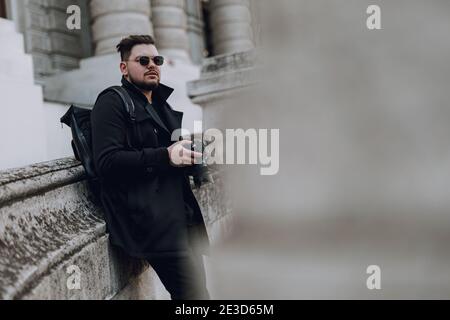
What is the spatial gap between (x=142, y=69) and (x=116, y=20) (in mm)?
5691

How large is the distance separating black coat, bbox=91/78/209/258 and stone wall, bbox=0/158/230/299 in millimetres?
152

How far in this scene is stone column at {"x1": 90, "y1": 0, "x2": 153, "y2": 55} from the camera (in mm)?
7445

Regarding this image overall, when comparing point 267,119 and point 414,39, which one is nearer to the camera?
point 414,39

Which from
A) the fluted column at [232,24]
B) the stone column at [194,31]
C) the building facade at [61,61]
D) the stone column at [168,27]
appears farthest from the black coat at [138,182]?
the fluted column at [232,24]

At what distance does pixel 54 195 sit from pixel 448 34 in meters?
3.15

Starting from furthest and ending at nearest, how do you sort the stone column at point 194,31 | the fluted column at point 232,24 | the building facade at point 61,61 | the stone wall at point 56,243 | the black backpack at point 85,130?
the fluted column at point 232,24
the stone column at point 194,31
the building facade at point 61,61
the black backpack at point 85,130
the stone wall at point 56,243

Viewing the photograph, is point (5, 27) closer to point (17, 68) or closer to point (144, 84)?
point (17, 68)

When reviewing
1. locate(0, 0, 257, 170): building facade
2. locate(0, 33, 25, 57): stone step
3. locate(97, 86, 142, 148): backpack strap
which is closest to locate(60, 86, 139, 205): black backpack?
locate(97, 86, 142, 148): backpack strap

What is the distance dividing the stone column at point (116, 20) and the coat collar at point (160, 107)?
5.34 m

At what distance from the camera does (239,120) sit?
5.89m

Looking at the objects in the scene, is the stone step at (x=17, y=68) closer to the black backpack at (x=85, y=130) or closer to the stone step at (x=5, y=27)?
the stone step at (x=5, y=27)

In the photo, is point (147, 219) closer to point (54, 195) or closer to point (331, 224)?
point (54, 195)

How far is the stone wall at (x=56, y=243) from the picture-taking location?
1.70 m

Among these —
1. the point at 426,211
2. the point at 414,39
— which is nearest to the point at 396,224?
the point at 426,211
